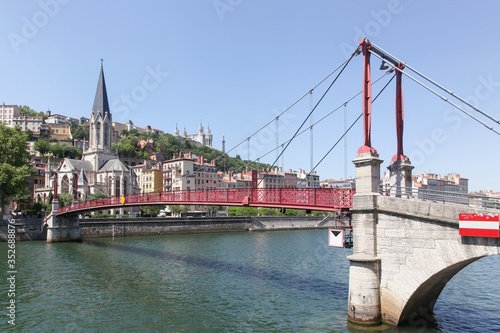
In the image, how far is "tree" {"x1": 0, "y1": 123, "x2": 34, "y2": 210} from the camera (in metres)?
49.2

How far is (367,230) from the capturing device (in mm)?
14758

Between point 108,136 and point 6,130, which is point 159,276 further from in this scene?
point 108,136

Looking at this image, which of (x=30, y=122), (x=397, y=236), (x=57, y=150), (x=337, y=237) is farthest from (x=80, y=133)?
(x=397, y=236)

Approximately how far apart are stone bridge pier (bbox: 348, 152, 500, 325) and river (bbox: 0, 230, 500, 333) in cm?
88

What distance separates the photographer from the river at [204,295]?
16188 millimetres

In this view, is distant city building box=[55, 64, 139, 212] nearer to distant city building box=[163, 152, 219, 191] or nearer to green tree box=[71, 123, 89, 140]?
distant city building box=[163, 152, 219, 191]

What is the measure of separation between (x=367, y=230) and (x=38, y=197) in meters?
94.2

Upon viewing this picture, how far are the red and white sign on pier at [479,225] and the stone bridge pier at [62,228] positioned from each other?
4578 cm

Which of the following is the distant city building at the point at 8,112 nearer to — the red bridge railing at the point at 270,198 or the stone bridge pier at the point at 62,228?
the stone bridge pier at the point at 62,228

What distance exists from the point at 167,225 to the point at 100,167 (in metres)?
46.0

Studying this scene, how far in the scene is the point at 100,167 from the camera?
10119cm

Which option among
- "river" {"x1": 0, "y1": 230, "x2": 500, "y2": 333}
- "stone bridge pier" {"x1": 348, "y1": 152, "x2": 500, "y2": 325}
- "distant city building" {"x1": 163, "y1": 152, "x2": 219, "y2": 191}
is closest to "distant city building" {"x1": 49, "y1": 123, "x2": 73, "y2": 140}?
A: "distant city building" {"x1": 163, "y1": 152, "x2": 219, "y2": 191}

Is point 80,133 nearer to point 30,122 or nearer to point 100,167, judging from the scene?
point 30,122

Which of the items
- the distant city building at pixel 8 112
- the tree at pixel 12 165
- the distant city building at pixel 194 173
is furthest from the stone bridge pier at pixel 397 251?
the distant city building at pixel 8 112
